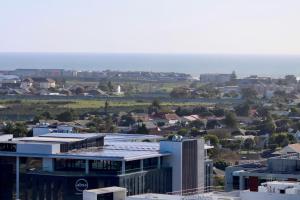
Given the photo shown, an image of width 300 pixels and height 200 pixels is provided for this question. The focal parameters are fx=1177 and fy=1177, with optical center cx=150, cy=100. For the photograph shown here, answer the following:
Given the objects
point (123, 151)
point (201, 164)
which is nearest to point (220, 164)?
point (201, 164)

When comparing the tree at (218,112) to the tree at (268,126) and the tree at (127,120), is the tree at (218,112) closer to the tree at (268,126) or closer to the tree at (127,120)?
the tree at (127,120)

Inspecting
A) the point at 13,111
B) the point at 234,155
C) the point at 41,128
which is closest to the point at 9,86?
the point at 13,111

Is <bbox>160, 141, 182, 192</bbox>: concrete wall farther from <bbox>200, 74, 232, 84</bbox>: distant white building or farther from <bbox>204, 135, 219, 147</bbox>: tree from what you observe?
<bbox>200, 74, 232, 84</bbox>: distant white building

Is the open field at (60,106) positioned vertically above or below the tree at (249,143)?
above

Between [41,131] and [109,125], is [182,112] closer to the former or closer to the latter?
[109,125]

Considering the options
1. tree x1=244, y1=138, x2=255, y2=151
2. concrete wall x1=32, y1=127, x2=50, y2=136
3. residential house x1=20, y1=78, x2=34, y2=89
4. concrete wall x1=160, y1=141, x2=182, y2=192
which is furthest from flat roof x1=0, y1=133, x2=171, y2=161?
residential house x1=20, y1=78, x2=34, y2=89

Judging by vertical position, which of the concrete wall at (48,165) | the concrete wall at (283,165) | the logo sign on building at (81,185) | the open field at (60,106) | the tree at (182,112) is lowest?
the open field at (60,106)

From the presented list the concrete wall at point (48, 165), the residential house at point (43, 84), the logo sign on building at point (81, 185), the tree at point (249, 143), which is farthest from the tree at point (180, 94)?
the logo sign on building at point (81, 185)

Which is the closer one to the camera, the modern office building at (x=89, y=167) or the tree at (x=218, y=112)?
the modern office building at (x=89, y=167)
